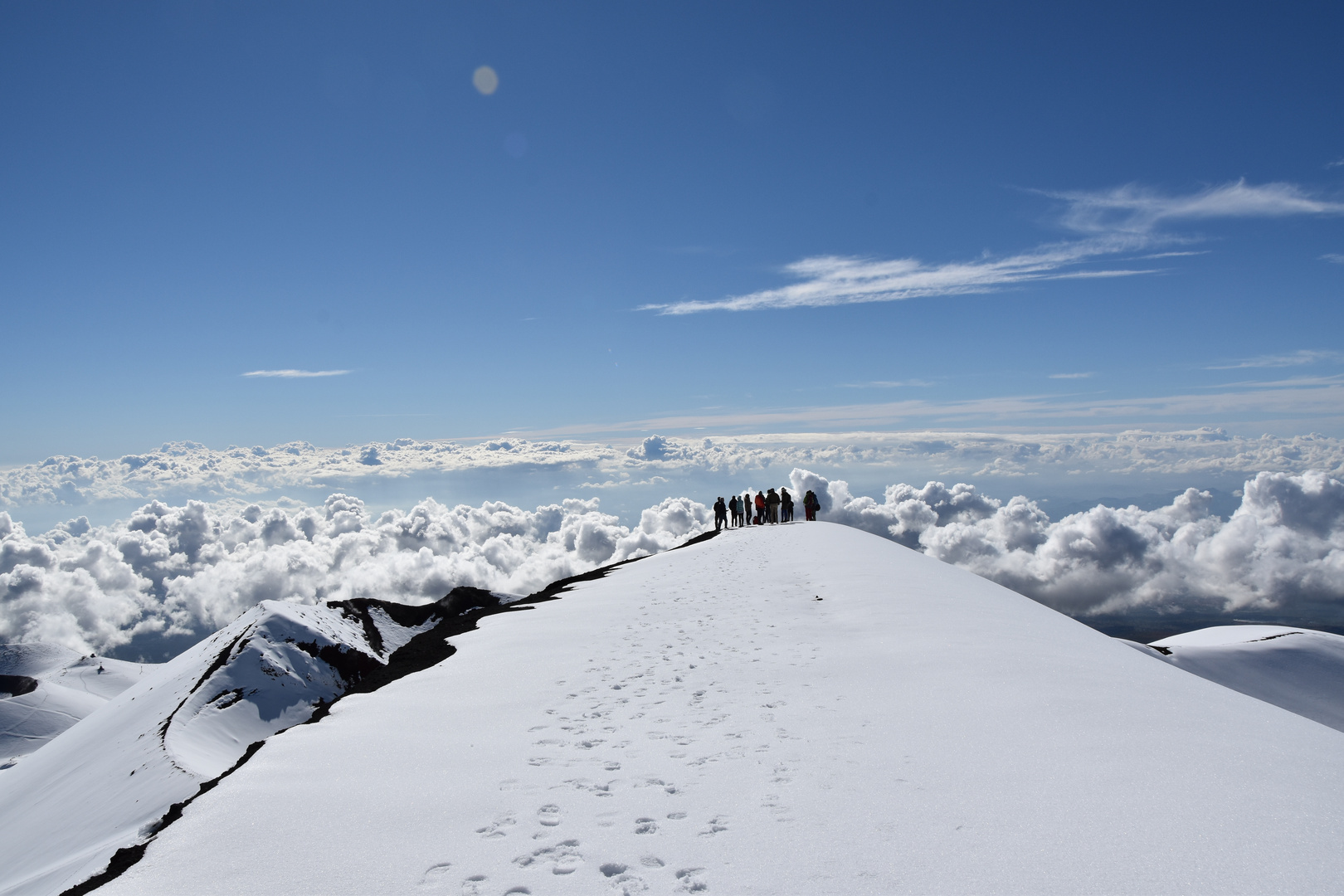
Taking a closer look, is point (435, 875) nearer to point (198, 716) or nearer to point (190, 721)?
point (190, 721)

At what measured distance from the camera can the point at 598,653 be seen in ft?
39.6

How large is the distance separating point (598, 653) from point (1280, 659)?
11154cm

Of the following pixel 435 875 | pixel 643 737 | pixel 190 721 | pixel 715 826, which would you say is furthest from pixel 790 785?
pixel 190 721

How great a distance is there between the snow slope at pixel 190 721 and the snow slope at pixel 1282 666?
80865mm

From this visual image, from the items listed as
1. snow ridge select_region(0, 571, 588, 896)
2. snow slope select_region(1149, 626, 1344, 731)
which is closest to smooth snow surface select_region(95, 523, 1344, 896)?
snow ridge select_region(0, 571, 588, 896)

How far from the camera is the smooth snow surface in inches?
170

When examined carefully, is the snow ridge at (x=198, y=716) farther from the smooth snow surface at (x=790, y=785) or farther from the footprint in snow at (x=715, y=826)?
the footprint in snow at (x=715, y=826)

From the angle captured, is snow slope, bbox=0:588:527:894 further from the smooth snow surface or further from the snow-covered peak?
the snow-covered peak

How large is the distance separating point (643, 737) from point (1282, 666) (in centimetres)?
11197

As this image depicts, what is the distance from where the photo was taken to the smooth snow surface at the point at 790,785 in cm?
433

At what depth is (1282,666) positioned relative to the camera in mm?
79000

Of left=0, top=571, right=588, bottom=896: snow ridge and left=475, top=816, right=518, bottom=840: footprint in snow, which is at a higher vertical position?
left=475, top=816, right=518, bottom=840: footprint in snow

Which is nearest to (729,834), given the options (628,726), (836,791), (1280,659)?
(836,791)

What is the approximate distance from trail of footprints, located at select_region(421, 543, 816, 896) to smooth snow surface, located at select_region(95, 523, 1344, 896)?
4cm
